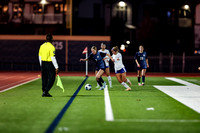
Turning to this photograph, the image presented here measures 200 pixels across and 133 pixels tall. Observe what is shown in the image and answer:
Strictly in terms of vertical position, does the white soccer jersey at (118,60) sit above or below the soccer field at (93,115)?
above

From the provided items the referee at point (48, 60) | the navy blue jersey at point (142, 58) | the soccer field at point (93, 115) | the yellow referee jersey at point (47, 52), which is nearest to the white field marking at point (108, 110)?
the soccer field at point (93, 115)

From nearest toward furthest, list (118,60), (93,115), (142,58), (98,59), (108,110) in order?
(93,115) → (108,110) → (118,60) → (98,59) → (142,58)

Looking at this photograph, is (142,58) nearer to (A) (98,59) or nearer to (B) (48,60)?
(A) (98,59)

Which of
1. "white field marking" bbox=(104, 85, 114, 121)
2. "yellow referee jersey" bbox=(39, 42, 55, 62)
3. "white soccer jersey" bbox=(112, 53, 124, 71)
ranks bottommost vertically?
"white field marking" bbox=(104, 85, 114, 121)

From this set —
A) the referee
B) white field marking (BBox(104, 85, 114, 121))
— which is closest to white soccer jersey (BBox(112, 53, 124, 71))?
white field marking (BBox(104, 85, 114, 121))

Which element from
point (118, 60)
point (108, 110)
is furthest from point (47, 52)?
point (108, 110)

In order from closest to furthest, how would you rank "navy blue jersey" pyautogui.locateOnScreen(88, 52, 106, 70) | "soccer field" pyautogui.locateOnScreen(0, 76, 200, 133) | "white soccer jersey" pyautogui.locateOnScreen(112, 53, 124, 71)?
"soccer field" pyautogui.locateOnScreen(0, 76, 200, 133)
"white soccer jersey" pyautogui.locateOnScreen(112, 53, 124, 71)
"navy blue jersey" pyautogui.locateOnScreen(88, 52, 106, 70)

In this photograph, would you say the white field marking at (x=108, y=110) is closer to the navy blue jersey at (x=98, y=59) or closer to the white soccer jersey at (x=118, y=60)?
the white soccer jersey at (x=118, y=60)

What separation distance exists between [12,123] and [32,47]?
2408 cm

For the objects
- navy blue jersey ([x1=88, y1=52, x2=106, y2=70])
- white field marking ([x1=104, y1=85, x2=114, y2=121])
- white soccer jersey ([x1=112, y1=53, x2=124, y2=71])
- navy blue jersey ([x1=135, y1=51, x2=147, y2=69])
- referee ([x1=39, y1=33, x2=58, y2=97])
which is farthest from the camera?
navy blue jersey ([x1=135, y1=51, x2=147, y2=69])

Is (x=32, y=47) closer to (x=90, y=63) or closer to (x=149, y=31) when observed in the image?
(x=90, y=63)

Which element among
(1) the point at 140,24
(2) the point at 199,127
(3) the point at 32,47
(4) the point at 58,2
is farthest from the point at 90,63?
(2) the point at 199,127

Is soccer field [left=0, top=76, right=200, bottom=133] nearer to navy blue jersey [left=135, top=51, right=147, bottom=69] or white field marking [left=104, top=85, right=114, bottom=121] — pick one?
white field marking [left=104, top=85, right=114, bottom=121]

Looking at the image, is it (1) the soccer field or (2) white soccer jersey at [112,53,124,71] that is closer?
(1) the soccer field
